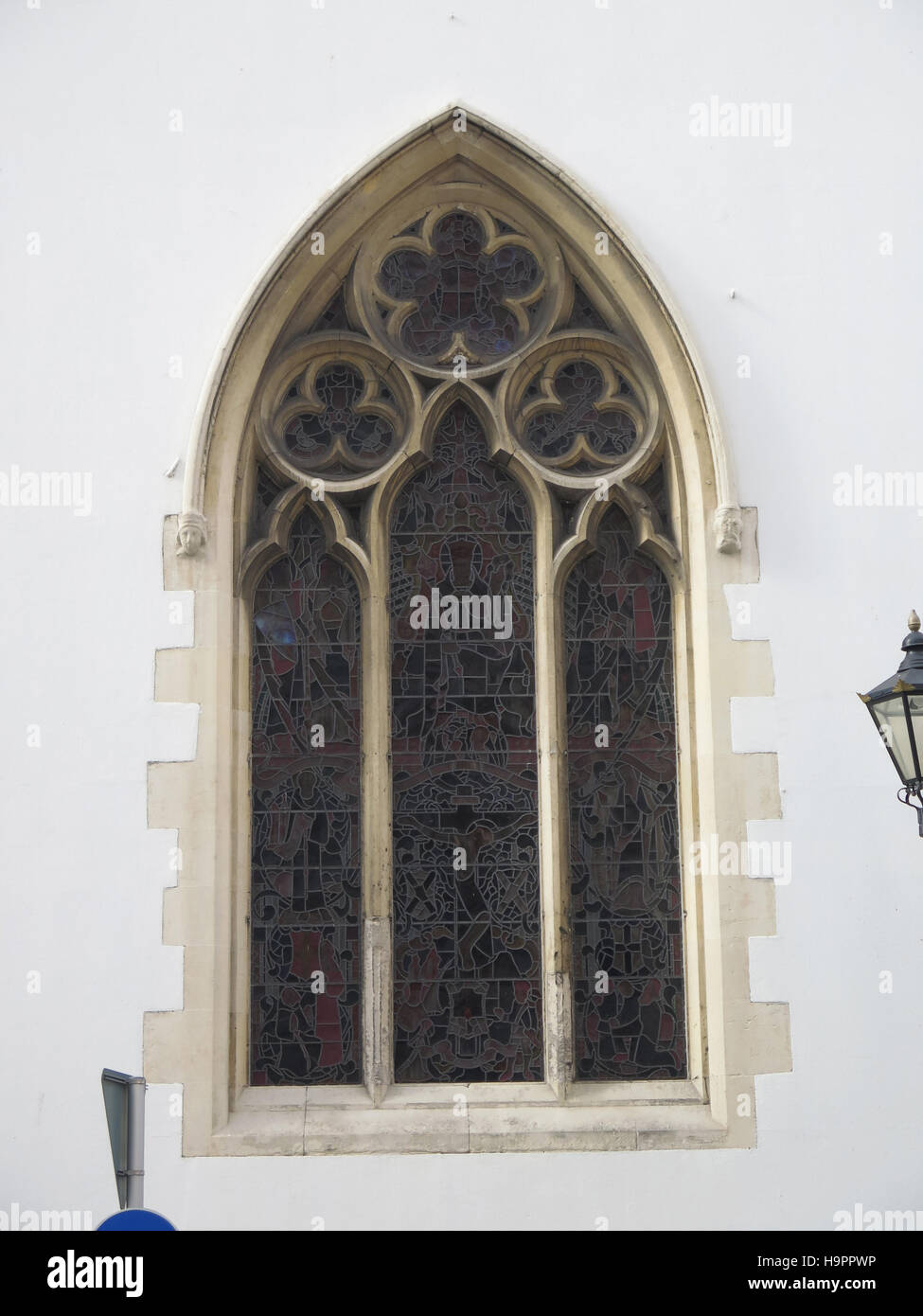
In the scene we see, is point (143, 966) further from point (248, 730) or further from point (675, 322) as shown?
point (675, 322)

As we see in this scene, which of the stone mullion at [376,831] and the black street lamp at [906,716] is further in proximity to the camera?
the stone mullion at [376,831]

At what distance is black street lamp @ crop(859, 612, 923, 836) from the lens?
18.1 feet

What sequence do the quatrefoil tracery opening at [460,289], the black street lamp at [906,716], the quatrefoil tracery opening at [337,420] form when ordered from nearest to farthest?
the black street lamp at [906,716] → the quatrefoil tracery opening at [337,420] → the quatrefoil tracery opening at [460,289]

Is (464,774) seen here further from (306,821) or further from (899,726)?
(899,726)

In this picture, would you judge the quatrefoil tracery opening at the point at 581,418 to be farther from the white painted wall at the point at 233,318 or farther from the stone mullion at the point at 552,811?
the white painted wall at the point at 233,318

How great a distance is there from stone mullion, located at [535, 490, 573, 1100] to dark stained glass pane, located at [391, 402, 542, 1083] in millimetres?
67

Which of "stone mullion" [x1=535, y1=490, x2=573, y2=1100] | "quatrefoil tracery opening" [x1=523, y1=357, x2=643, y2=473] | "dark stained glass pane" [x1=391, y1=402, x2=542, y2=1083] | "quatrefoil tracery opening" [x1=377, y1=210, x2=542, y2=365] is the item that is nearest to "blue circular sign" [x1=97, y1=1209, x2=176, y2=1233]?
"dark stained glass pane" [x1=391, y1=402, x2=542, y2=1083]

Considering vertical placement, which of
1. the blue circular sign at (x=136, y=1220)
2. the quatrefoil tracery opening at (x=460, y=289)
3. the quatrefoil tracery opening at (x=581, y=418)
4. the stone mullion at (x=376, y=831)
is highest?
the quatrefoil tracery opening at (x=460, y=289)

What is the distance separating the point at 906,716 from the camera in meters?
5.53

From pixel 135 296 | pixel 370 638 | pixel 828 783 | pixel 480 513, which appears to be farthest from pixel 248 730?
pixel 828 783

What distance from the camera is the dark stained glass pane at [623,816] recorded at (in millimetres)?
7082

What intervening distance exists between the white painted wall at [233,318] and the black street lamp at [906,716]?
138 centimetres

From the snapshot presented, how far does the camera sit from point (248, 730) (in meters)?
7.28

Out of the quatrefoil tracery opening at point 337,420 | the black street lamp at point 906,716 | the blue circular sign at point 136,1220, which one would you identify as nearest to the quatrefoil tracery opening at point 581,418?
the quatrefoil tracery opening at point 337,420
